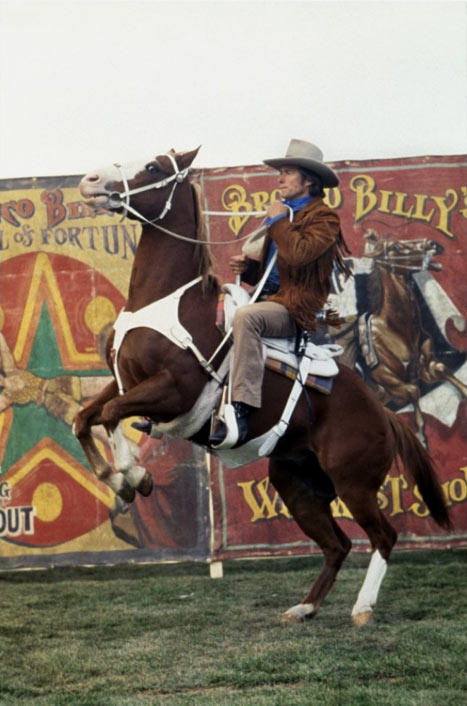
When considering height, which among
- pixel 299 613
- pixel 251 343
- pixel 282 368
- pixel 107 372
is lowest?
pixel 299 613

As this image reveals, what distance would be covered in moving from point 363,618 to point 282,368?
4.59 ft

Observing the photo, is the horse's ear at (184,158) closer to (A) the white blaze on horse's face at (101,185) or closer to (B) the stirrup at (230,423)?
(A) the white blaze on horse's face at (101,185)

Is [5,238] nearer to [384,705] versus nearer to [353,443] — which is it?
[353,443]

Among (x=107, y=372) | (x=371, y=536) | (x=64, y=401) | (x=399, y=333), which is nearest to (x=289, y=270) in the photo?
(x=371, y=536)

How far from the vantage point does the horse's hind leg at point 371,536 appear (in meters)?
5.72

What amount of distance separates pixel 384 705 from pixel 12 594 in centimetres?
410

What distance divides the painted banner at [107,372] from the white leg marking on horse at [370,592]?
2068mm

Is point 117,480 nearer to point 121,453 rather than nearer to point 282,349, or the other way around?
point 121,453

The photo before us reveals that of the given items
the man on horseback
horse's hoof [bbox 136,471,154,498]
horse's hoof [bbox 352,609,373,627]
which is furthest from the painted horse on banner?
horse's hoof [bbox 136,471,154,498]

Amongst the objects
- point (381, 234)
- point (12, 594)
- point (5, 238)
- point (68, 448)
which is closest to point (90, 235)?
point (5, 238)

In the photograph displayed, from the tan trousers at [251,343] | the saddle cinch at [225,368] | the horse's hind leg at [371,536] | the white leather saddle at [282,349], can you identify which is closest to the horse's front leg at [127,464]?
the saddle cinch at [225,368]

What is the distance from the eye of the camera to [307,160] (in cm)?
554

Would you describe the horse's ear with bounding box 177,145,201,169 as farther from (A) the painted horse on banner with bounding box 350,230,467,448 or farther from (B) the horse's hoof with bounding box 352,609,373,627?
(A) the painted horse on banner with bounding box 350,230,467,448

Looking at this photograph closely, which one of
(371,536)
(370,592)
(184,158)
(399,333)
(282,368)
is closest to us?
(184,158)
